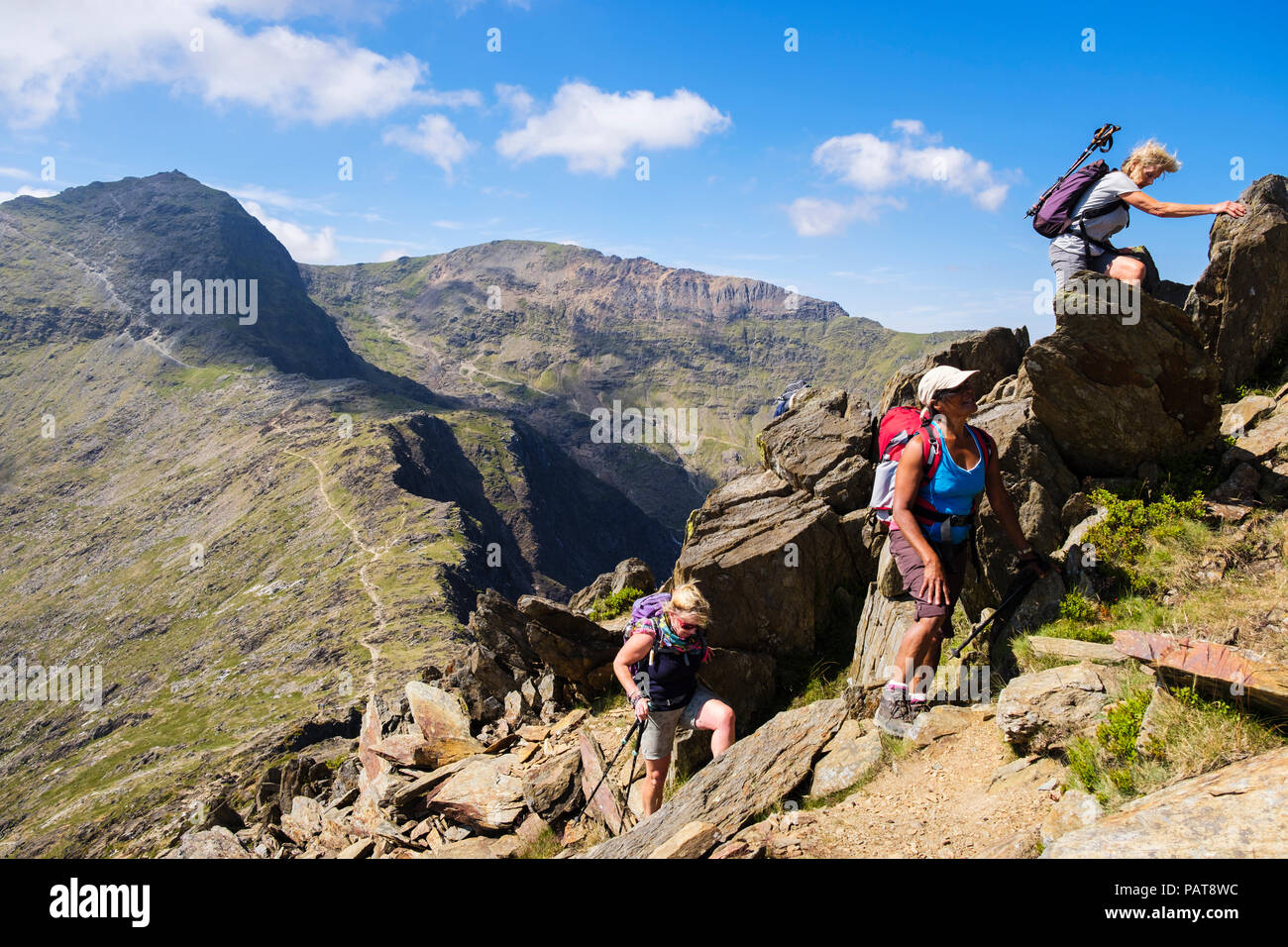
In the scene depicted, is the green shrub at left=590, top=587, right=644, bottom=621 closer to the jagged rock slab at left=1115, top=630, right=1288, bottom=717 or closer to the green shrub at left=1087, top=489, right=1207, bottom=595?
the green shrub at left=1087, top=489, right=1207, bottom=595

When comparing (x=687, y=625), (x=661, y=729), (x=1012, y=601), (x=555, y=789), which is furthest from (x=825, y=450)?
(x=555, y=789)

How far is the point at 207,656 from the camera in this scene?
14025 cm

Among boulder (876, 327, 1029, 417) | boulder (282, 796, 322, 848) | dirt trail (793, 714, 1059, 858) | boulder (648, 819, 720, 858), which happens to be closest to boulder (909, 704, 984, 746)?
dirt trail (793, 714, 1059, 858)

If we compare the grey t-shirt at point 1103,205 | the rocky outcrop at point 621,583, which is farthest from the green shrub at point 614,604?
the grey t-shirt at point 1103,205

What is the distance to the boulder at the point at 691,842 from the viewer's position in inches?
301

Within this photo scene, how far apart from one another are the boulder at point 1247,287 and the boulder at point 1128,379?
1910mm

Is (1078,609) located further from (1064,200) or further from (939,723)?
(1064,200)

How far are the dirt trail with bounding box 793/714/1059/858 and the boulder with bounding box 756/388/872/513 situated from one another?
6.36 m

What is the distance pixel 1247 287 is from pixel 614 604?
16.4 m

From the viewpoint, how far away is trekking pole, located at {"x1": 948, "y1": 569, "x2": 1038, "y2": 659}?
10.3m

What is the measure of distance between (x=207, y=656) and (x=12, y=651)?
7136cm

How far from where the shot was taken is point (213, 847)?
59.0ft

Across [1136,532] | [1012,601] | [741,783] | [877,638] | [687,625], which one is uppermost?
[1136,532]

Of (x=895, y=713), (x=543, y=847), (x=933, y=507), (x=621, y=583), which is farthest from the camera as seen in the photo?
(x=621, y=583)
